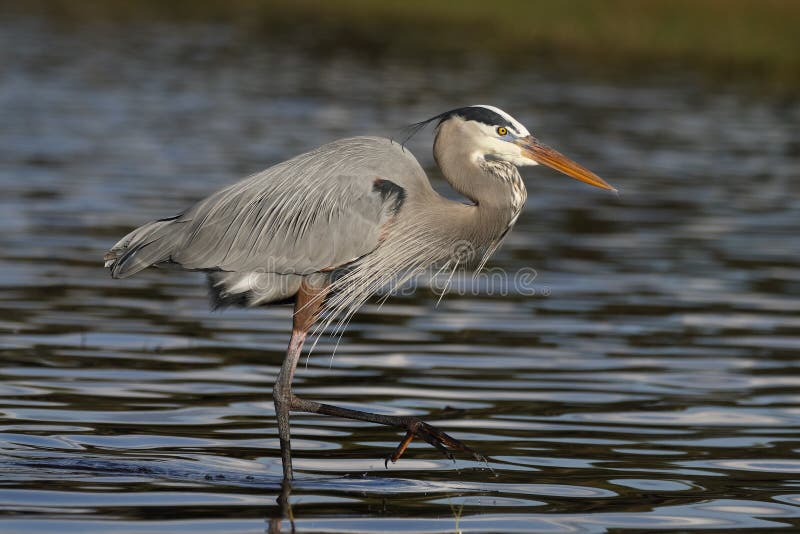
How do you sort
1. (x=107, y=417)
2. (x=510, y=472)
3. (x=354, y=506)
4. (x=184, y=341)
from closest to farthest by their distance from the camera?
(x=354, y=506)
(x=510, y=472)
(x=107, y=417)
(x=184, y=341)

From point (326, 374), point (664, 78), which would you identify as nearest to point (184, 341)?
point (326, 374)

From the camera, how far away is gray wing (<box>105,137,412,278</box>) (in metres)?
7.89

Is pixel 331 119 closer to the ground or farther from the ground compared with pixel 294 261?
closer to the ground

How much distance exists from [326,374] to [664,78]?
20922 mm

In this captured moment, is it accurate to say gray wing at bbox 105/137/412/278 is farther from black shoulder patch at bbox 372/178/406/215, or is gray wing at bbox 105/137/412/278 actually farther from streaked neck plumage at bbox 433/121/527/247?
streaked neck plumage at bbox 433/121/527/247

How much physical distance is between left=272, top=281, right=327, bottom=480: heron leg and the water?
0.25 m

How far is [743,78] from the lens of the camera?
29312 millimetres

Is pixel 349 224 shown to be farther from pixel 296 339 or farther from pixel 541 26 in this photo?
pixel 541 26

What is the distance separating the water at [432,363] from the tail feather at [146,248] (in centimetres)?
84

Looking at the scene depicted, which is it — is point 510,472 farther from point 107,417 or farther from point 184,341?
point 184,341

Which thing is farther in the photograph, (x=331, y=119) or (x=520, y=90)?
(x=520, y=90)

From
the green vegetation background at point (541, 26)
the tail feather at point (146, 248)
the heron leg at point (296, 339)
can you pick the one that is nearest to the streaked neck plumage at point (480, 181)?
the heron leg at point (296, 339)

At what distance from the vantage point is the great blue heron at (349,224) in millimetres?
7883

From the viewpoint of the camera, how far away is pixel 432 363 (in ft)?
33.2
